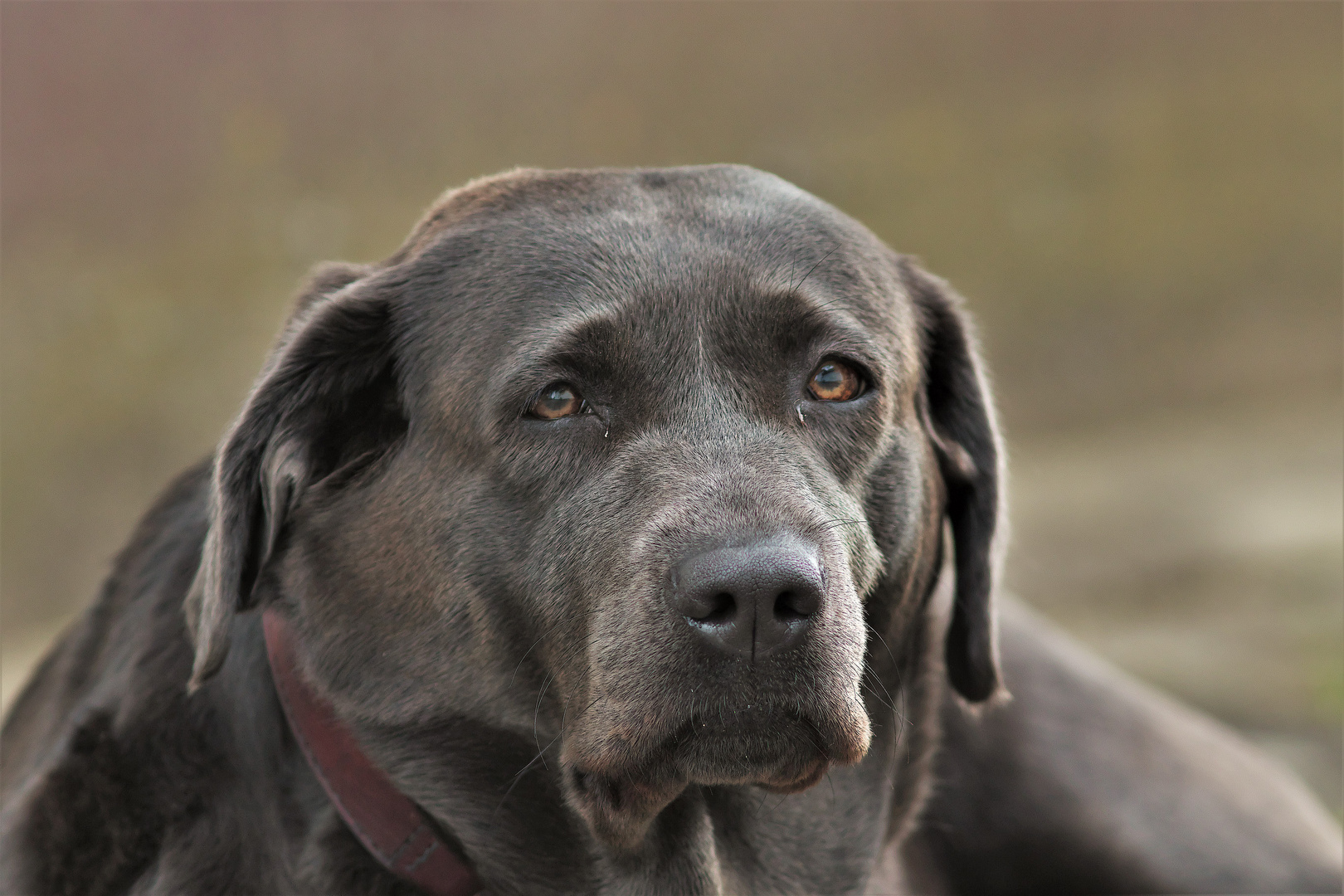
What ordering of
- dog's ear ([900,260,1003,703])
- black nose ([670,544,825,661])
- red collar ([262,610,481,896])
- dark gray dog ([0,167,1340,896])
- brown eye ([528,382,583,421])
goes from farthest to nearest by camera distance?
dog's ear ([900,260,1003,703]) < red collar ([262,610,481,896]) < brown eye ([528,382,583,421]) < dark gray dog ([0,167,1340,896]) < black nose ([670,544,825,661])

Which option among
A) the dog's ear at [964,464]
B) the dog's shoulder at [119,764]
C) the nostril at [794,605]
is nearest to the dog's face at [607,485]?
the nostril at [794,605]

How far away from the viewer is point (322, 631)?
260cm

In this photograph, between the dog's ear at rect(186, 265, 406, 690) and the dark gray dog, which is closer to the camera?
the dark gray dog

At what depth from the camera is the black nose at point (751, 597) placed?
2100mm

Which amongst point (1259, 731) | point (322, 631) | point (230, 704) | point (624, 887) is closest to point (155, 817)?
point (230, 704)

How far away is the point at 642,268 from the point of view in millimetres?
2551

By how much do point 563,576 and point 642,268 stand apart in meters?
0.60

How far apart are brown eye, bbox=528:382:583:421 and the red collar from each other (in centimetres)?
68

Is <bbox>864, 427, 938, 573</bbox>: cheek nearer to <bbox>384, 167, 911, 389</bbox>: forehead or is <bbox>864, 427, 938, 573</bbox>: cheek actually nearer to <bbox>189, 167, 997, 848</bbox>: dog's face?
<bbox>189, 167, 997, 848</bbox>: dog's face

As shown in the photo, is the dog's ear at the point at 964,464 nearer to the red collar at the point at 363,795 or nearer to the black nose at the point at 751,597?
the black nose at the point at 751,597

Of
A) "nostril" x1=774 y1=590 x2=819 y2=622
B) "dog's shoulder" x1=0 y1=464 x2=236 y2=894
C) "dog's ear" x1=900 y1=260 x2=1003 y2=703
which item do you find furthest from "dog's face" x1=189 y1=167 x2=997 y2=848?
"dog's shoulder" x1=0 y1=464 x2=236 y2=894

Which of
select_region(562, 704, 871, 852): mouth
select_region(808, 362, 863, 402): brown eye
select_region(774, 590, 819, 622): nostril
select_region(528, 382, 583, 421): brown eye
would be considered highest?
select_region(528, 382, 583, 421): brown eye

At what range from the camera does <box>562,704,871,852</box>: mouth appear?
219 cm

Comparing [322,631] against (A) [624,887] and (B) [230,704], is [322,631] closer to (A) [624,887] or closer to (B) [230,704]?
(B) [230,704]
